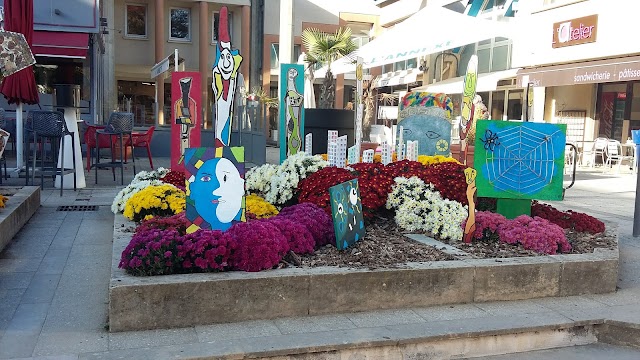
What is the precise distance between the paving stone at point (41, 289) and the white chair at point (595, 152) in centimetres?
1572

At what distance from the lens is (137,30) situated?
82.8 feet

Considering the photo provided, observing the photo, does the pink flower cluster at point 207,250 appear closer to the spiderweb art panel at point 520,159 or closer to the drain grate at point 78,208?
the spiderweb art panel at point 520,159

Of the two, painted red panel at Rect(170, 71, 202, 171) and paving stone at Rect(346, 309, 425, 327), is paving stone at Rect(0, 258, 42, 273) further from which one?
painted red panel at Rect(170, 71, 202, 171)

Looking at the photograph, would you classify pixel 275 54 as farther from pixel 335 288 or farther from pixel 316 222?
pixel 335 288

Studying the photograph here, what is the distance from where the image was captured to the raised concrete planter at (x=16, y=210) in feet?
18.4

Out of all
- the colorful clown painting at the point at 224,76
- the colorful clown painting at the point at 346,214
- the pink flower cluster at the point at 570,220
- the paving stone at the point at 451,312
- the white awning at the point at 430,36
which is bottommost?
the paving stone at the point at 451,312

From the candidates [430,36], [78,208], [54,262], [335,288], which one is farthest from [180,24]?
[335,288]

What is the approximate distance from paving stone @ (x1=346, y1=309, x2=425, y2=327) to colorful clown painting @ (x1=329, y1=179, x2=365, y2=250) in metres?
0.76

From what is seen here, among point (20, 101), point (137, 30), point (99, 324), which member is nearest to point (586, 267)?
point (99, 324)

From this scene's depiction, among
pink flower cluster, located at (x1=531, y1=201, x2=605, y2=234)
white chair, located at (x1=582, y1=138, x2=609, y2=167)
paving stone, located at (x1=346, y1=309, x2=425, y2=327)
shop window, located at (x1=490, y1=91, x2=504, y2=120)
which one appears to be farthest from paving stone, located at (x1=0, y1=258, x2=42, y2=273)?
shop window, located at (x1=490, y1=91, x2=504, y2=120)

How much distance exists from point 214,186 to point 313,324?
1.40 m

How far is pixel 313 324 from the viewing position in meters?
4.05

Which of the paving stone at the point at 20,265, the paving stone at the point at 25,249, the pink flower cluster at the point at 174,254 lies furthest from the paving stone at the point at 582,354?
the paving stone at the point at 25,249

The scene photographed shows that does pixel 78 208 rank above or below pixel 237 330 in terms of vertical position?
above
